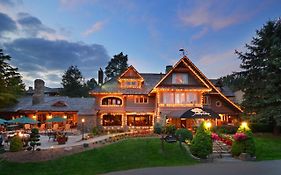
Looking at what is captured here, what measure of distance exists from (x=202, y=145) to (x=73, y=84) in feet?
208

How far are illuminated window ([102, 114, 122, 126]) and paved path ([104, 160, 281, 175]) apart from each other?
22076mm

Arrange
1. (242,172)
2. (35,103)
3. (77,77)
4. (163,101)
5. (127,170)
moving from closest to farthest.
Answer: (242,172) < (127,170) < (163,101) < (35,103) < (77,77)

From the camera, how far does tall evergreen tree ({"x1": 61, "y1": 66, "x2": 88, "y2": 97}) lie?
78.2 metres

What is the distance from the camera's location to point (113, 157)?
20.5m

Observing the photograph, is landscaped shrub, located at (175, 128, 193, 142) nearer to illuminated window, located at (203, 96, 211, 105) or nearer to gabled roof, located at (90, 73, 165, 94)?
gabled roof, located at (90, 73, 165, 94)

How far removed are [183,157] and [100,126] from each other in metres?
20.3

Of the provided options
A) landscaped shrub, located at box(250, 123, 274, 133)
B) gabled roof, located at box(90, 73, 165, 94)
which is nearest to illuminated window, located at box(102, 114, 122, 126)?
gabled roof, located at box(90, 73, 165, 94)

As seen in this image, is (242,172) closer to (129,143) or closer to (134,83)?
(129,143)

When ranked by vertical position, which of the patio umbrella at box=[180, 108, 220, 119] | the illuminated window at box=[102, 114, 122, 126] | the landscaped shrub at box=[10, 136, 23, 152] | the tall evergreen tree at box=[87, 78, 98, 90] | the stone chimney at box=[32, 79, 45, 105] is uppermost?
the tall evergreen tree at box=[87, 78, 98, 90]

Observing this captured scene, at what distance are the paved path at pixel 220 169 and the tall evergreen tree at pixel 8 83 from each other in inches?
1349

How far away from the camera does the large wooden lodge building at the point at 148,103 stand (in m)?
35.1

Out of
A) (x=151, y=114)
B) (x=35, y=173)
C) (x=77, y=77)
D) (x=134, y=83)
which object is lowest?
(x=35, y=173)

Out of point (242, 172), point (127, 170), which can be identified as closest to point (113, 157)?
point (127, 170)

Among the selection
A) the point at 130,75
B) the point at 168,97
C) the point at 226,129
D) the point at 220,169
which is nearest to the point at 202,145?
the point at 220,169
